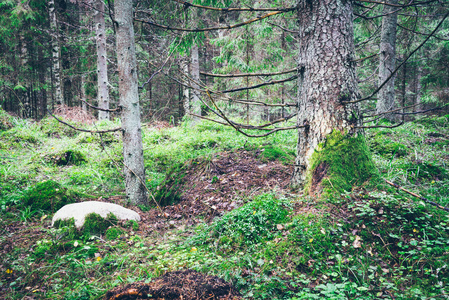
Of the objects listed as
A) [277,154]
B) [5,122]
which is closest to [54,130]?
[5,122]

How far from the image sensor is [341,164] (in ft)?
9.73

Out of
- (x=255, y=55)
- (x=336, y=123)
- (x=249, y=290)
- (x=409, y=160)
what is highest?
(x=255, y=55)

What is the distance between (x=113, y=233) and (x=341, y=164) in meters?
3.33

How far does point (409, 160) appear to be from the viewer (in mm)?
4488

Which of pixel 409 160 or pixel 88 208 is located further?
pixel 409 160

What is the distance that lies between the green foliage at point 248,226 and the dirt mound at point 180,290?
755mm

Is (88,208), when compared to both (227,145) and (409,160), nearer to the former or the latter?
(227,145)

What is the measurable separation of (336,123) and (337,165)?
1.83ft

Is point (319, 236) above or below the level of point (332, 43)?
below

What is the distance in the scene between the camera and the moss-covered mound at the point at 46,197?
12.8 feet

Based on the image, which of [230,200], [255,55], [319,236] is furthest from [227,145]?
[255,55]

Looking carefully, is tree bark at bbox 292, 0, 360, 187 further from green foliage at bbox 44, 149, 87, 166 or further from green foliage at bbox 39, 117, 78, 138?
green foliage at bbox 39, 117, 78, 138

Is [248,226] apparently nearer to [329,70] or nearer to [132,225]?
[132,225]

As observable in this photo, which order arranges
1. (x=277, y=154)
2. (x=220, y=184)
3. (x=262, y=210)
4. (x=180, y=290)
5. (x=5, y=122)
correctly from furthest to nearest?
(x=5, y=122), (x=277, y=154), (x=220, y=184), (x=262, y=210), (x=180, y=290)
